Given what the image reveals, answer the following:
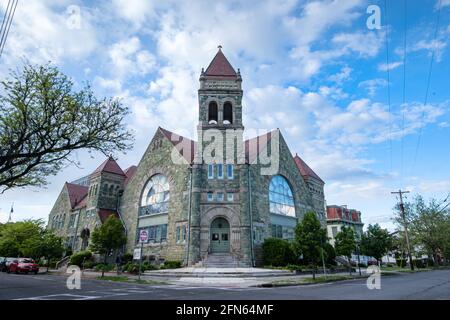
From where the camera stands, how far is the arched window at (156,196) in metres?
32.9

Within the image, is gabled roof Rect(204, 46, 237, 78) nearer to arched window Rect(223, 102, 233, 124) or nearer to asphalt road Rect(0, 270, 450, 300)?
arched window Rect(223, 102, 233, 124)

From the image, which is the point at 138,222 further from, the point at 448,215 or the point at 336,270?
the point at 448,215

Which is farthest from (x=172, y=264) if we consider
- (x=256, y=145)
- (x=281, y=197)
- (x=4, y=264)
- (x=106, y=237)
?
(x=4, y=264)

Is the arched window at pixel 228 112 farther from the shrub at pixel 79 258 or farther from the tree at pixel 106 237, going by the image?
the shrub at pixel 79 258

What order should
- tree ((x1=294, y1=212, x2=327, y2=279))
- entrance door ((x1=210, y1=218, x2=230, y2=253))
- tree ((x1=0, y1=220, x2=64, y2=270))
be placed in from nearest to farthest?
1. tree ((x1=294, y1=212, x2=327, y2=279))
2. entrance door ((x1=210, y1=218, x2=230, y2=253))
3. tree ((x1=0, y1=220, x2=64, y2=270))

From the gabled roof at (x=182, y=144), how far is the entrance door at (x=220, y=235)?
707 centimetres

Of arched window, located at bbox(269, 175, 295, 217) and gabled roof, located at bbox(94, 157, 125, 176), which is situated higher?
gabled roof, located at bbox(94, 157, 125, 176)

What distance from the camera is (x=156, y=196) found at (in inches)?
1347

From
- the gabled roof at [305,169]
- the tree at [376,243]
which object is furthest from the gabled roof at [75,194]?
the tree at [376,243]

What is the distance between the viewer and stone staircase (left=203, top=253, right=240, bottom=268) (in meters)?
25.8

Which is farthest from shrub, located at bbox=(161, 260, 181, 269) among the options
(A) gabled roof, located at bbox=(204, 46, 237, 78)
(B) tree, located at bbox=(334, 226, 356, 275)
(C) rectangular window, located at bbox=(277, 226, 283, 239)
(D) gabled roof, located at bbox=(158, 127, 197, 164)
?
(A) gabled roof, located at bbox=(204, 46, 237, 78)

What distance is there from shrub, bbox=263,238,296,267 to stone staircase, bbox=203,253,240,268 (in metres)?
3.32

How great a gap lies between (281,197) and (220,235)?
9473 millimetres

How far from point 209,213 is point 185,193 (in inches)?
140
